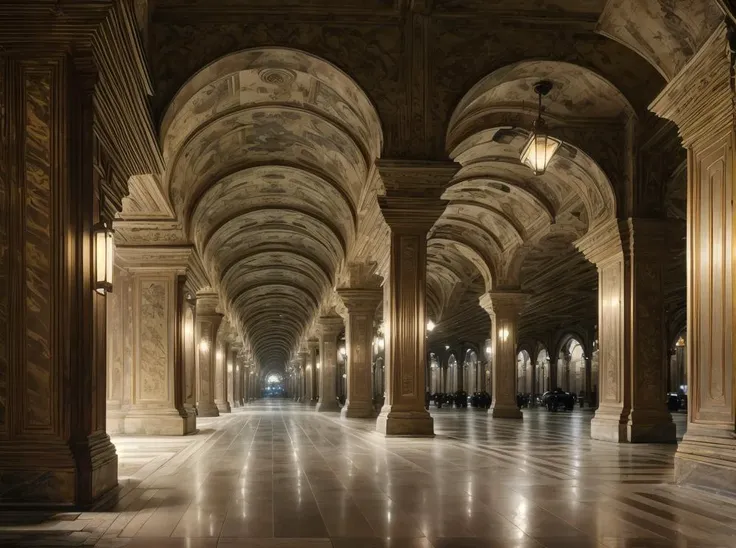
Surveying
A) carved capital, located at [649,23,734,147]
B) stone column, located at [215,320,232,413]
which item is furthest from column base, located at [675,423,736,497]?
stone column, located at [215,320,232,413]

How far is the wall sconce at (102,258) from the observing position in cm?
810

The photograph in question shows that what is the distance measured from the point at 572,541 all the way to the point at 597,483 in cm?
342

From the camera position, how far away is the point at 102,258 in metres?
8.14

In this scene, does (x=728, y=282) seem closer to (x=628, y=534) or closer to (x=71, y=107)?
(x=628, y=534)

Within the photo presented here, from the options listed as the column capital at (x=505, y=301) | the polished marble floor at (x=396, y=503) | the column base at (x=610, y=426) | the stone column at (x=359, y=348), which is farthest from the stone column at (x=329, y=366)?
the polished marble floor at (x=396, y=503)

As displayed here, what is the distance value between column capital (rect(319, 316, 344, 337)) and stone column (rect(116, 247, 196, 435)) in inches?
654

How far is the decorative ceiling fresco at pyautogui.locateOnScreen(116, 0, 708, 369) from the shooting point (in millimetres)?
12977

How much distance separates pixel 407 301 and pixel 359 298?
10.4 metres

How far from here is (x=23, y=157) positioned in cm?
741

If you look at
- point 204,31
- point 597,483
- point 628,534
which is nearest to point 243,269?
point 204,31

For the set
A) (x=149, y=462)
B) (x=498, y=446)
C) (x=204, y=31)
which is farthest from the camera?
(x=498, y=446)

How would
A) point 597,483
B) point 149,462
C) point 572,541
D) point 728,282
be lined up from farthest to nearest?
point 149,462
point 597,483
point 728,282
point 572,541

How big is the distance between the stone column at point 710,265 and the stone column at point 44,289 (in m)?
6.35

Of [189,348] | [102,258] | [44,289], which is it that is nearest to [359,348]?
[189,348]
